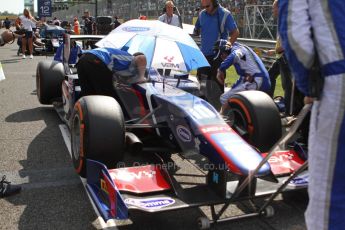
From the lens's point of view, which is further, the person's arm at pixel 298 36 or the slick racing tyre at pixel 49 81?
the slick racing tyre at pixel 49 81

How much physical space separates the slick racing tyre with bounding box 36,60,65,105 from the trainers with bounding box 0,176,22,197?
114 inches

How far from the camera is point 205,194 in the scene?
305 centimetres

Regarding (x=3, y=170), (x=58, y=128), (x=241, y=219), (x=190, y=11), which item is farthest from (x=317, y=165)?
(x=190, y=11)

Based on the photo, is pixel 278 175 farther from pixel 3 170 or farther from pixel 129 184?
pixel 3 170

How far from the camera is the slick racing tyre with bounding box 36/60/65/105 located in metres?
6.38

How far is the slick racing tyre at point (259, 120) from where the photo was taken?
388 cm

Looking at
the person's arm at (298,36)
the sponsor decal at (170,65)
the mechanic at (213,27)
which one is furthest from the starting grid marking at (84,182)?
the mechanic at (213,27)

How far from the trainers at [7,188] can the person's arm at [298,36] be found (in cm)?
268

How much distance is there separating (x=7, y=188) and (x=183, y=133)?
1.53 m

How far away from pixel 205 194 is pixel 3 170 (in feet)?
7.32

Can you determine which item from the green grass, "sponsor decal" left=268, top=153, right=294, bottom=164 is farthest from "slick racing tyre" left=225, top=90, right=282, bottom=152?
the green grass

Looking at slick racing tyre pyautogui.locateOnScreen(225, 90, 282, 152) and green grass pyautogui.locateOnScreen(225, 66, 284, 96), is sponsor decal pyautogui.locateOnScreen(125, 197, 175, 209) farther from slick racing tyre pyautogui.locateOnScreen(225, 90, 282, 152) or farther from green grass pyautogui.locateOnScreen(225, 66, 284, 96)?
green grass pyautogui.locateOnScreen(225, 66, 284, 96)

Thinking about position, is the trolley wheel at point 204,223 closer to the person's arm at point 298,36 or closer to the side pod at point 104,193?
the side pod at point 104,193

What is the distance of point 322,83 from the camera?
1813 millimetres
